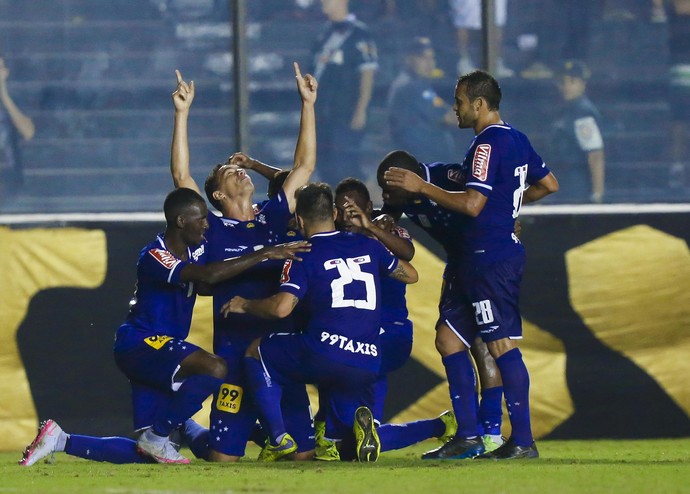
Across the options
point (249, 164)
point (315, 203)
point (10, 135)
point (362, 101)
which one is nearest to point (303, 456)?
point (315, 203)

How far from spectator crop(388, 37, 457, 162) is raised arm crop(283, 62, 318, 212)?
158cm

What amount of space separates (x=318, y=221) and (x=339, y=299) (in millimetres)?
438

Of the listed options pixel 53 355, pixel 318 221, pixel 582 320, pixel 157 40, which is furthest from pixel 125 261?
pixel 582 320

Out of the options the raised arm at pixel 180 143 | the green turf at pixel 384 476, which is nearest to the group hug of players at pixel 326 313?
the green turf at pixel 384 476

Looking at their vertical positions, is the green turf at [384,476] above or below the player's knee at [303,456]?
above

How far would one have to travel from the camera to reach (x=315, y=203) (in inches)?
298

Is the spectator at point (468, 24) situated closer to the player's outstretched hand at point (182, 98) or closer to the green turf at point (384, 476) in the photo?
the player's outstretched hand at point (182, 98)

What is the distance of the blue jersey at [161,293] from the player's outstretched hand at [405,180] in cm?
119

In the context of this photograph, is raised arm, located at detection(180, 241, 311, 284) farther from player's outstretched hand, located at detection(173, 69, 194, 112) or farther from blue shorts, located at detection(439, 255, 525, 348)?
player's outstretched hand, located at detection(173, 69, 194, 112)

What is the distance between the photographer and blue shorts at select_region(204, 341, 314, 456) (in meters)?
7.88

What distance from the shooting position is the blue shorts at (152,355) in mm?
7656

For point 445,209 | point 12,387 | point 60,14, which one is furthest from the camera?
point 60,14

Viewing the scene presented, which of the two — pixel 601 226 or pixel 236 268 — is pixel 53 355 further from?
pixel 601 226

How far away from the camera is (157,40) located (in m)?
10.2
